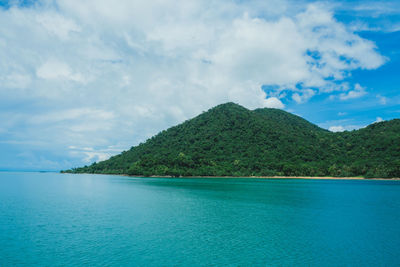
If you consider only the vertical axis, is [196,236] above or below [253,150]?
below

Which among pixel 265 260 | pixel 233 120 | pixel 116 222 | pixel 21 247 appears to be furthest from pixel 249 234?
pixel 233 120

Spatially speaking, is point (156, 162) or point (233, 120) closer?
point (156, 162)

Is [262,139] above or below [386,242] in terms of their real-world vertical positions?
above

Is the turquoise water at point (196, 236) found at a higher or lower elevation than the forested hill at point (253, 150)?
lower

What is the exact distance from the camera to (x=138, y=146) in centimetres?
15700

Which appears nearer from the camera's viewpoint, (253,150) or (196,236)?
(196,236)

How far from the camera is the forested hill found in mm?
104312

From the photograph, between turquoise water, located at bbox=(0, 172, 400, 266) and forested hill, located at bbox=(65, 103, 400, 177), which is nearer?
turquoise water, located at bbox=(0, 172, 400, 266)

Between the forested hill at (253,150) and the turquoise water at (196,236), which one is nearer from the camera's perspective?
the turquoise water at (196,236)

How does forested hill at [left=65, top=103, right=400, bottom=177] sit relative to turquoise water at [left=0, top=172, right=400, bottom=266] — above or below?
above

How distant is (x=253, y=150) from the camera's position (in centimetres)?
12112

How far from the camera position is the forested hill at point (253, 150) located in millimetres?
104312

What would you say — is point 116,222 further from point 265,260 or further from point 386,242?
point 386,242

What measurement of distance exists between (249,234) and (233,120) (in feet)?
407
